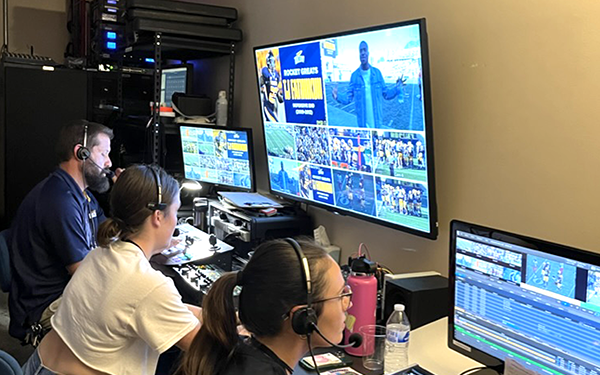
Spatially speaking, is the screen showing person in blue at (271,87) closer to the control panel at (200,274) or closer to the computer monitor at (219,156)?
the computer monitor at (219,156)

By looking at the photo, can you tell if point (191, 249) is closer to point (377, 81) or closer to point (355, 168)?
point (355, 168)

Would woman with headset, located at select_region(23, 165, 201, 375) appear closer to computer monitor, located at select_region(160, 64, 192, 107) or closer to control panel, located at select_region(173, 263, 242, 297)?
control panel, located at select_region(173, 263, 242, 297)

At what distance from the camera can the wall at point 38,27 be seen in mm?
5602

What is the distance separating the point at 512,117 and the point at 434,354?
2.46 ft

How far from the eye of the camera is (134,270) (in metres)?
1.60

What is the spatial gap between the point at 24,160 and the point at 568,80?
4.16m

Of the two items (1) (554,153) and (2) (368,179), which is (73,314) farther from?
(1) (554,153)

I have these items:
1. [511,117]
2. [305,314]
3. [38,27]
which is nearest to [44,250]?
[305,314]

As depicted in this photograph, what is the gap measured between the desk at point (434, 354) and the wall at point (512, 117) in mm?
299

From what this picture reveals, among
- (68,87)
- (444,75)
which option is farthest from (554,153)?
(68,87)

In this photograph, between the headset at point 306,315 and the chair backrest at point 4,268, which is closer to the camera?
the headset at point 306,315

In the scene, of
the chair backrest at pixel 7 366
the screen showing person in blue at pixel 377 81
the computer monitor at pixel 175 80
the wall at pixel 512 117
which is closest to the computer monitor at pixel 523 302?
the wall at pixel 512 117

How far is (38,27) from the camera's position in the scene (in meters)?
5.71

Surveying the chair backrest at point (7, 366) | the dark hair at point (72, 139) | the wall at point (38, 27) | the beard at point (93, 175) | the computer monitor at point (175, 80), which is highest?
the wall at point (38, 27)
